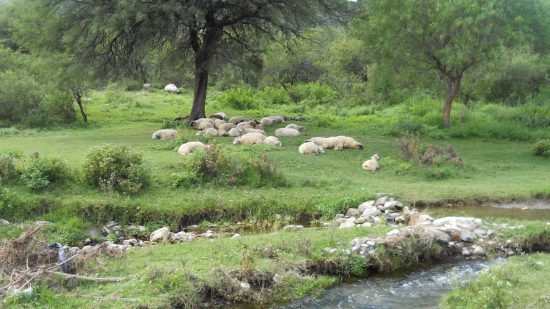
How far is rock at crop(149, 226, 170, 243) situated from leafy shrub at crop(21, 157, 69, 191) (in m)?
4.00

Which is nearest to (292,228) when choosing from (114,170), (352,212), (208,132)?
(352,212)

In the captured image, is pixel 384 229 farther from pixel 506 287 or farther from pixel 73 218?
pixel 73 218

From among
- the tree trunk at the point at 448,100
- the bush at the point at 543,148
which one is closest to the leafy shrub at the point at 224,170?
the bush at the point at 543,148

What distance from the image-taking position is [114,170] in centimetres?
1582

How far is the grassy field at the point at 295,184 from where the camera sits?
49.3ft

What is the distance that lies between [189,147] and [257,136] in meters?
3.65

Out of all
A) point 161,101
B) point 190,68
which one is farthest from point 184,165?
point 161,101

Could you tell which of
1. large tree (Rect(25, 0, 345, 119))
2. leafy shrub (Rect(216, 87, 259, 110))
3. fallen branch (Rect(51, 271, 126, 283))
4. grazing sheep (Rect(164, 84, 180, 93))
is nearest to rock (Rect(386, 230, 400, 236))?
fallen branch (Rect(51, 271, 126, 283))

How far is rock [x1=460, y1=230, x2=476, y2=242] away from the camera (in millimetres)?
12719

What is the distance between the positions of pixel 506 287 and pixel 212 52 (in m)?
20.6

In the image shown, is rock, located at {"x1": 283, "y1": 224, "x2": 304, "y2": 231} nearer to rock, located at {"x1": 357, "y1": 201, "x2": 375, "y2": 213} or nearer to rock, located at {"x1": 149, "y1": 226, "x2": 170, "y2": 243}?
rock, located at {"x1": 357, "y1": 201, "x2": 375, "y2": 213}

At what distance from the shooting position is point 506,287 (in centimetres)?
949

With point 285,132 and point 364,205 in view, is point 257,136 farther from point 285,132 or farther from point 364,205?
point 364,205

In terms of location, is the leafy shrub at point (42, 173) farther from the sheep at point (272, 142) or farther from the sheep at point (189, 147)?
the sheep at point (272, 142)
